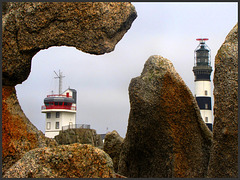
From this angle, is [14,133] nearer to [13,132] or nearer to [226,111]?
[13,132]

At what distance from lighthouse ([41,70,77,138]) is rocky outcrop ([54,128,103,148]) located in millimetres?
13518

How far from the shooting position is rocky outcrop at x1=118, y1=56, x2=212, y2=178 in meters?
9.09

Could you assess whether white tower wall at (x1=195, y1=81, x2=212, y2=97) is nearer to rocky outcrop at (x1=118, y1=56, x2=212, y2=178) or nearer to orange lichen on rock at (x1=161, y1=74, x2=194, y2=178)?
rocky outcrop at (x1=118, y1=56, x2=212, y2=178)

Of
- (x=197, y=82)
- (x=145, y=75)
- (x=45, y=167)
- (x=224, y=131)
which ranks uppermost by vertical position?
(x=197, y=82)

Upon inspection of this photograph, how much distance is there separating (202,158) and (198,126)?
0.78 metres

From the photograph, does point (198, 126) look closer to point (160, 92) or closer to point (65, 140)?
point (160, 92)

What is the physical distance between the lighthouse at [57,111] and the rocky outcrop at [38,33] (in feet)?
138

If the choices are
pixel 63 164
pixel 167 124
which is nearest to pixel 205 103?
pixel 167 124

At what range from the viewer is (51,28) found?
8039 millimetres

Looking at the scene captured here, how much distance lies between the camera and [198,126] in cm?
939

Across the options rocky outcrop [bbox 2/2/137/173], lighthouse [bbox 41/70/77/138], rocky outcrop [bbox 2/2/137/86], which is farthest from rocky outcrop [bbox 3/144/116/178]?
lighthouse [bbox 41/70/77/138]

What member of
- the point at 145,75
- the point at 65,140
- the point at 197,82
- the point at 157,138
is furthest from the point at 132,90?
the point at 197,82

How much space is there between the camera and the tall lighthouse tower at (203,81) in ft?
126

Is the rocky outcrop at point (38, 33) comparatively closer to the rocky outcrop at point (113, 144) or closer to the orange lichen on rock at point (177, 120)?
the orange lichen on rock at point (177, 120)
